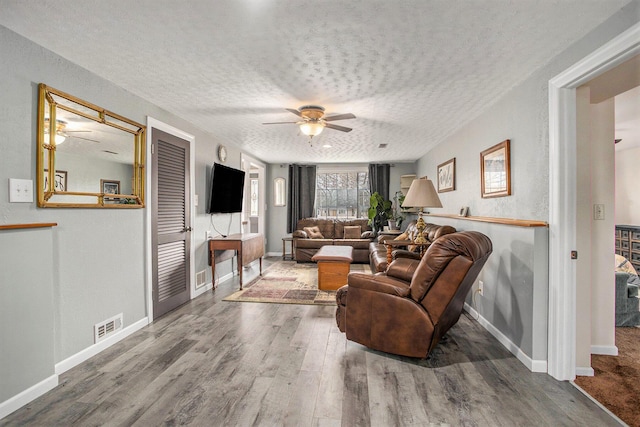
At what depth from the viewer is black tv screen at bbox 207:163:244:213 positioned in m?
4.68

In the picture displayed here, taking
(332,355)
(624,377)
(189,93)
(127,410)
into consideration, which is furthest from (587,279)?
(189,93)

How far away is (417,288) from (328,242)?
473 centimetres

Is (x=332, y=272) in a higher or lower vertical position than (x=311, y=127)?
lower

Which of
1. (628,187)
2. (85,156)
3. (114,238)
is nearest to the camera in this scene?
(85,156)

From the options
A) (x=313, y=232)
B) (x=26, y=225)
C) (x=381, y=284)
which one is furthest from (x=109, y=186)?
(x=313, y=232)

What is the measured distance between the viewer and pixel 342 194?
26.6 ft

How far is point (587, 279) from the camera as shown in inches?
88.5

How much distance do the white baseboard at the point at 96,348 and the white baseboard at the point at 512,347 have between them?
3267 millimetres

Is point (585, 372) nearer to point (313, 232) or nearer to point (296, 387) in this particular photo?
point (296, 387)

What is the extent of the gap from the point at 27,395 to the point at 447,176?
16.6 feet

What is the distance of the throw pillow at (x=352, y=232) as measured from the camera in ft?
24.0

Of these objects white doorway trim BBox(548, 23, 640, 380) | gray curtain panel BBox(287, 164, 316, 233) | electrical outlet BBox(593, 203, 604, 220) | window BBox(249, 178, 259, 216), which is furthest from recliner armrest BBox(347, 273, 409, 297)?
window BBox(249, 178, 259, 216)

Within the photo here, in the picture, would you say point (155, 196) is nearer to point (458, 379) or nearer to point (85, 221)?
point (85, 221)

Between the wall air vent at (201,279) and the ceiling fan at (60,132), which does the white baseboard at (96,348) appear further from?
the ceiling fan at (60,132)
